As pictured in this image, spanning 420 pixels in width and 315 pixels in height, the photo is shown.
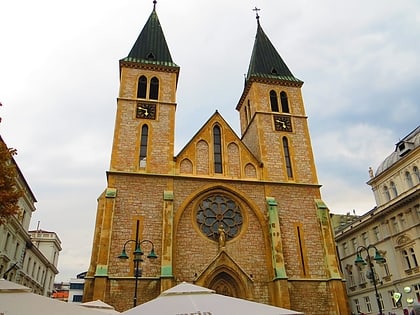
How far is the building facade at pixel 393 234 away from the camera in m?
27.5

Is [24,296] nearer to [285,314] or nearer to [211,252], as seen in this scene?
[285,314]

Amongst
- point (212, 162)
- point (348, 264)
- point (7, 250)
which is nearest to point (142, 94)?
point (212, 162)

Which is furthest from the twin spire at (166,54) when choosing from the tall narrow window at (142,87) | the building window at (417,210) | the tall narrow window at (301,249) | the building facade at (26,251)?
the building window at (417,210)

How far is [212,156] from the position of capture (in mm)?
22906

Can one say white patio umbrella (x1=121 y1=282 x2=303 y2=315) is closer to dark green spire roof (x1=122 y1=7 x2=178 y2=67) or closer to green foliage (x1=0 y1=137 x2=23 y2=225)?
green foliage (x1=0 y1=137 x2=23 y2=225)

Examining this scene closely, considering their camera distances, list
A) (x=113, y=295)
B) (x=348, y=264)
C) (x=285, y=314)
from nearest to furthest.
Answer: (x=285, y=314) → (x=113, y=295) → (x=348, y=264)

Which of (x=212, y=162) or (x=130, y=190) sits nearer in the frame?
(x=130, y=190)

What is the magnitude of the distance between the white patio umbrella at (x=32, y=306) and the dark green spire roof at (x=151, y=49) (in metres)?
21.6

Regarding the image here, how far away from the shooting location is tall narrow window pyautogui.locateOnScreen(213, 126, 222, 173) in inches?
901

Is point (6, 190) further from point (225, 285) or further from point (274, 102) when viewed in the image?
point (274, 102)

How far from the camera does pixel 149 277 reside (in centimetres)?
1825

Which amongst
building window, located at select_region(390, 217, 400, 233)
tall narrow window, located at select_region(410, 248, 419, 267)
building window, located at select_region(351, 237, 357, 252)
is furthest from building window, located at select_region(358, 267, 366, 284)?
tall narrow window, located at select_region(410, 248, 419, 267)

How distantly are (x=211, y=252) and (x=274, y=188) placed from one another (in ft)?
20.0

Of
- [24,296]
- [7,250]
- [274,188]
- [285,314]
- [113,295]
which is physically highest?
[274,188]
